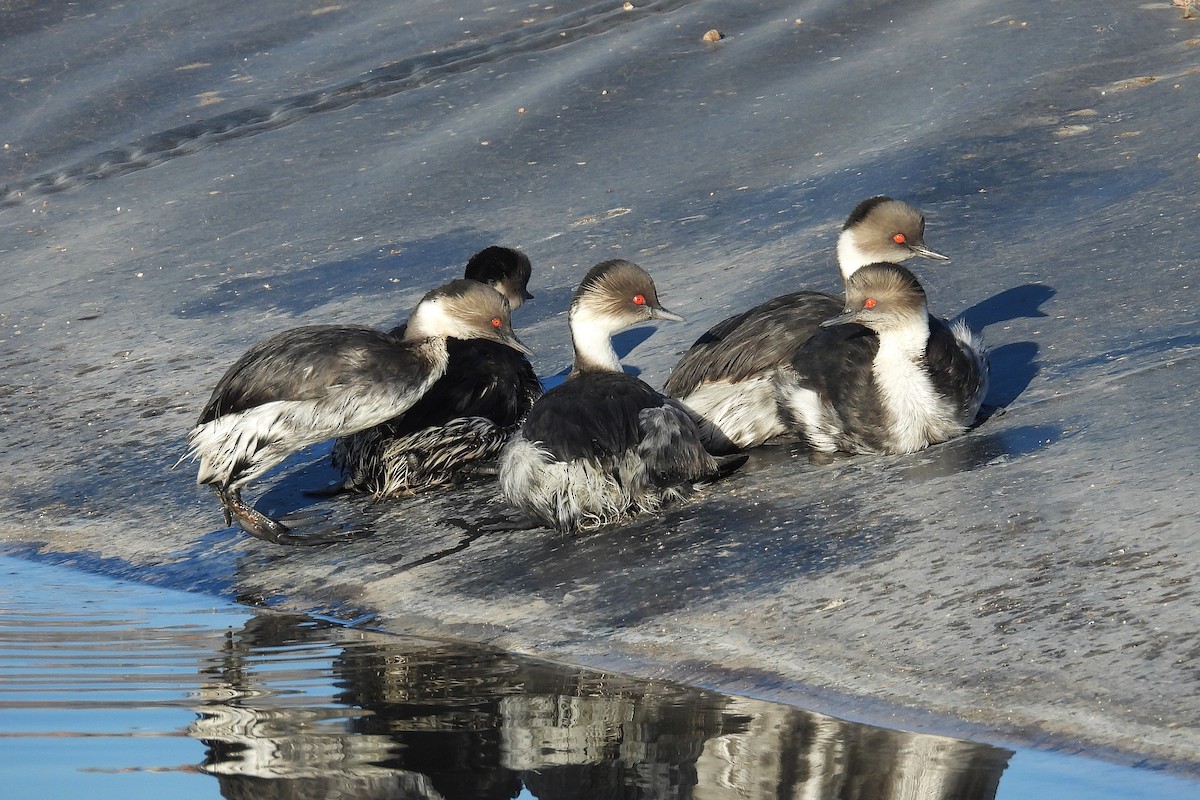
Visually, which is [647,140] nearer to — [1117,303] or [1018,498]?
[1117,303]

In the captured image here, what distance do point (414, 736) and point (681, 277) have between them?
4.88 metres

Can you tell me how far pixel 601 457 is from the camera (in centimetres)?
618

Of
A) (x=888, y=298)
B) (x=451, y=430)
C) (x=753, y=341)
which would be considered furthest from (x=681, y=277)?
(x=888, y=298)

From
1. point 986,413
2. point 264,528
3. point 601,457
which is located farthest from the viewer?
point 986,413

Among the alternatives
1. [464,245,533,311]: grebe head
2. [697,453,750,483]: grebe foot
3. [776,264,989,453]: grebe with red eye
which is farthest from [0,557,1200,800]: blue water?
[464,245,533,311]: grebe head

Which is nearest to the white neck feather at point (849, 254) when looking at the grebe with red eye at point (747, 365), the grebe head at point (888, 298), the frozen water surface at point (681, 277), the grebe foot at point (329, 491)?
the frozen water surface at point (681, 277)

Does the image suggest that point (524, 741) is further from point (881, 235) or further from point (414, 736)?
point (881, 235)

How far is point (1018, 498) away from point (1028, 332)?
6.46 ft

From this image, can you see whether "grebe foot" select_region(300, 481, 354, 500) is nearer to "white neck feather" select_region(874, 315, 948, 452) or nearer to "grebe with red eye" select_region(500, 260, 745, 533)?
"grebe with red eye" select_region(500, 260, 745, 533)

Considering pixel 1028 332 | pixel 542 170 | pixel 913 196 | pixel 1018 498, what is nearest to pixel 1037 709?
pixel 1018 498

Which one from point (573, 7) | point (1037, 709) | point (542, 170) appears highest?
point (573, 7)

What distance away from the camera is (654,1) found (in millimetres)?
14539

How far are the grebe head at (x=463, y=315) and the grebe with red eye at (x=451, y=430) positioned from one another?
180mm

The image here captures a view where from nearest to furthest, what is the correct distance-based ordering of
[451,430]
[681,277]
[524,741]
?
1. [524,741]
2. [451,430]
3. [681,277]
